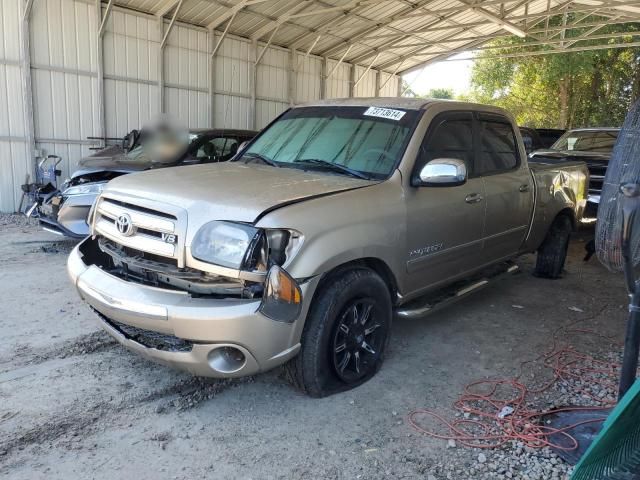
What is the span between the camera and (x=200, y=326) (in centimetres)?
265

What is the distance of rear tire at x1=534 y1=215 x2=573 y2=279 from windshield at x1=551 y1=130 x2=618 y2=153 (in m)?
3.87

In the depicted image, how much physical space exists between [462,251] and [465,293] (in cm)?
37

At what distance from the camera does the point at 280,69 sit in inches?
623

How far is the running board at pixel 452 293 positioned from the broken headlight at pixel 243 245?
129 centimetres

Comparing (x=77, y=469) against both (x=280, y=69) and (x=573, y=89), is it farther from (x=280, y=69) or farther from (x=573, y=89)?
(x=573, y=89)

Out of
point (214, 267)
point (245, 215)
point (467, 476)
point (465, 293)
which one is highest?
point (245, 215)

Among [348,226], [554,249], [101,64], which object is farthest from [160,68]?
[348,226]

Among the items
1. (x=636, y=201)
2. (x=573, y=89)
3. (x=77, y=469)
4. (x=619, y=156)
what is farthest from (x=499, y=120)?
(x=573, y=89)

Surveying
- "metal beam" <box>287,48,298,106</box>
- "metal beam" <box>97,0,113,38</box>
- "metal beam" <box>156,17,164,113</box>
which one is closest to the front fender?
"metal beam" <box>97,0,113,38</box>

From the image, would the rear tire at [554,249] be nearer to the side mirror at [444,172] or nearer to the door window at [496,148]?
the door window at [496,148]

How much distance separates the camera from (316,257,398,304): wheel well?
3.11 m

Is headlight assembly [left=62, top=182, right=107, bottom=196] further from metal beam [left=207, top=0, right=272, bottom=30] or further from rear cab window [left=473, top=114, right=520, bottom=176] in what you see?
metal beam [left=207, top=0, right=272, bottom=30]

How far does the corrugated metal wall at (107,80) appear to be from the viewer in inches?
395

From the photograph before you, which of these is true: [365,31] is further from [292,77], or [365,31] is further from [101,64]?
[101,64]
